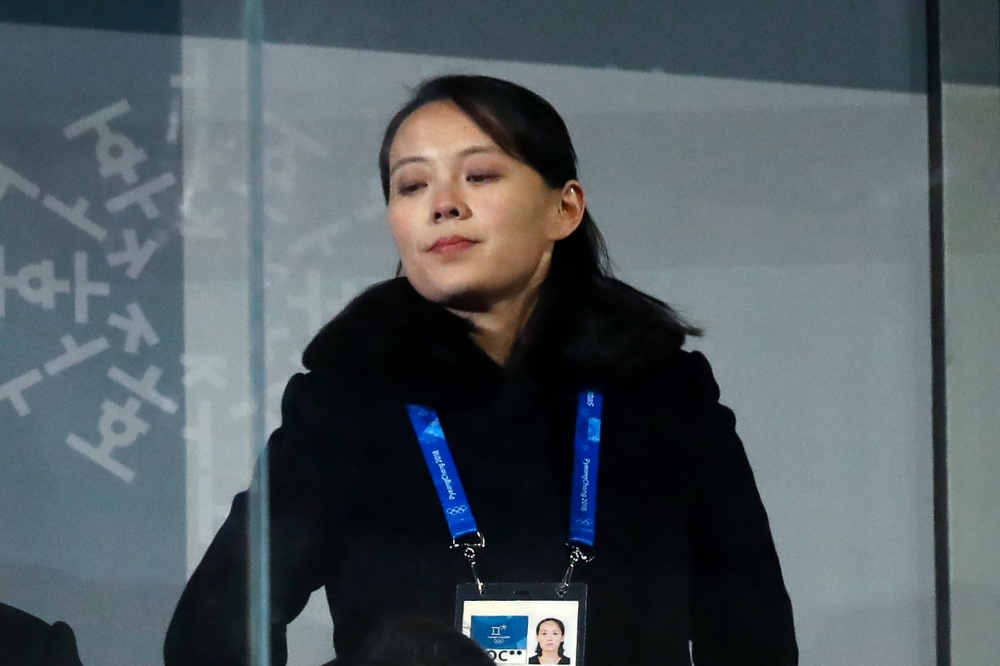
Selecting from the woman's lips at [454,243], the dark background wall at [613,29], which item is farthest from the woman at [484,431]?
the dark background wall at [613,29]

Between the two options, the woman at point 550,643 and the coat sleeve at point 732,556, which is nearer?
the woman at point 550,643

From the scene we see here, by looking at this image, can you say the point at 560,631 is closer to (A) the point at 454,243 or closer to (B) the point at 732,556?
(B) the point at 732,556

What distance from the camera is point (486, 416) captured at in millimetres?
2100

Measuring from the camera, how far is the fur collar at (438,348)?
6.88ft

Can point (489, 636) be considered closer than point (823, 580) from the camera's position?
Yes

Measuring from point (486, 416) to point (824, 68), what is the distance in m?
0.87

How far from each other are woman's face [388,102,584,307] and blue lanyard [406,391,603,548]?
21 centimetres

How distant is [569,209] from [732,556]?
648 millimetres

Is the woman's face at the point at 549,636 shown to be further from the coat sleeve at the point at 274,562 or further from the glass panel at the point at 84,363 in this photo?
the glass panel at the point at 84,363

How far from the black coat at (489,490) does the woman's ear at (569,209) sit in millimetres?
103

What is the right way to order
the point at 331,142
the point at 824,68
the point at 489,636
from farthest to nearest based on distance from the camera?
the point at 824,68
the point at 331,142
the point at 489,636

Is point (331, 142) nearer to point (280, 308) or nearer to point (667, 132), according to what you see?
point (280, 308)

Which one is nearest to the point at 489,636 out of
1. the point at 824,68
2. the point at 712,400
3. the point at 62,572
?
the point at 712,400

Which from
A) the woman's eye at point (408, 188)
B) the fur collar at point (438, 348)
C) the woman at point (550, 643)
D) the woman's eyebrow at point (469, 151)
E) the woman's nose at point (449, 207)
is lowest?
the woman at point (550, 643)
